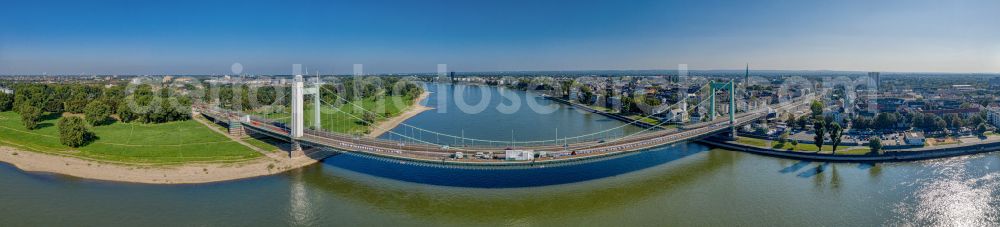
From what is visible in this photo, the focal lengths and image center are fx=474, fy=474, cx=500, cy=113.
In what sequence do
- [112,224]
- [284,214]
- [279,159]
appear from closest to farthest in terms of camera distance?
Result: 1. [112,224]
2. [284,214]
3. [279,159]

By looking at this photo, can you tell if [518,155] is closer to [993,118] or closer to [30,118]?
[993,118]

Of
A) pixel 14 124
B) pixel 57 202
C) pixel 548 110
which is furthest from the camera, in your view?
pixel 548 110

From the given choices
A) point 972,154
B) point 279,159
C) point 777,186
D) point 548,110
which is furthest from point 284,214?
point 548,110

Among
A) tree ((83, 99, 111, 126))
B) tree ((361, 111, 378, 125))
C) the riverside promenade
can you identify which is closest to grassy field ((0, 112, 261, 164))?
tree ((83, 99, 111, 126))

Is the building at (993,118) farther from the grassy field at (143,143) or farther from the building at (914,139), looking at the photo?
the grassy field at (143,143)

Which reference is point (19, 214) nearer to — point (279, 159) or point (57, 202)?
point (57, 202)

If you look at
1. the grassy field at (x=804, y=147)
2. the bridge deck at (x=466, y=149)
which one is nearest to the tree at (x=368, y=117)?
the bridge deck at (x=466, y=149)
